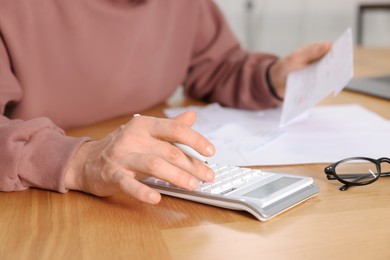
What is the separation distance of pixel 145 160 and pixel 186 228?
10 centimetres

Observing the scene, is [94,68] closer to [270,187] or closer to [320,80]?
[320,80]

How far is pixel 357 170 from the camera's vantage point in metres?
0.73

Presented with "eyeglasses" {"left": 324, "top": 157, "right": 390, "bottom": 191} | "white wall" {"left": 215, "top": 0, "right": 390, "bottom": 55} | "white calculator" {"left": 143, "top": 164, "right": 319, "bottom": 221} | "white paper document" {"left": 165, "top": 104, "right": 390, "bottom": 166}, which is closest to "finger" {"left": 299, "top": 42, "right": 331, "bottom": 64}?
"white paper document" {"left": 165, "top": 104, "right": 390, "bottom": 166}

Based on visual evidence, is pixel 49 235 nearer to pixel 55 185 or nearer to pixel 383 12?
pixel 55 185

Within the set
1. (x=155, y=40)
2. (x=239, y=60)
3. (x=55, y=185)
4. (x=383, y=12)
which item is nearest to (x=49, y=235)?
(x=55, y=185)

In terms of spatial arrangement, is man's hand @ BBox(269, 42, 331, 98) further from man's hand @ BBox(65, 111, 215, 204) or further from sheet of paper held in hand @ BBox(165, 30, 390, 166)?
man's hand @ BBox(65, 111, 215, 204)

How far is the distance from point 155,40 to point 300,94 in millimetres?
329

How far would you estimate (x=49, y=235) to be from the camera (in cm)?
57

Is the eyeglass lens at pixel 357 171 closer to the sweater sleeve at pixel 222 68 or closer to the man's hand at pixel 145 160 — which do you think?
the man's hand at pixel 145 160

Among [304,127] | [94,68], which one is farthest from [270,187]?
[94,68]

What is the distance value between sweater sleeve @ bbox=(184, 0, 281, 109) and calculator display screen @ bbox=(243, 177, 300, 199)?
1.77 feet

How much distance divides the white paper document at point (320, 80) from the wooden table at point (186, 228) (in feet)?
0.97

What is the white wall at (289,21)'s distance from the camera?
3322 mm

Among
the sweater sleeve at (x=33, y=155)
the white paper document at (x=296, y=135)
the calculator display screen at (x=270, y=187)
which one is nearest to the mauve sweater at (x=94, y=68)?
the sweater sleeve at (x=33, y=155)
